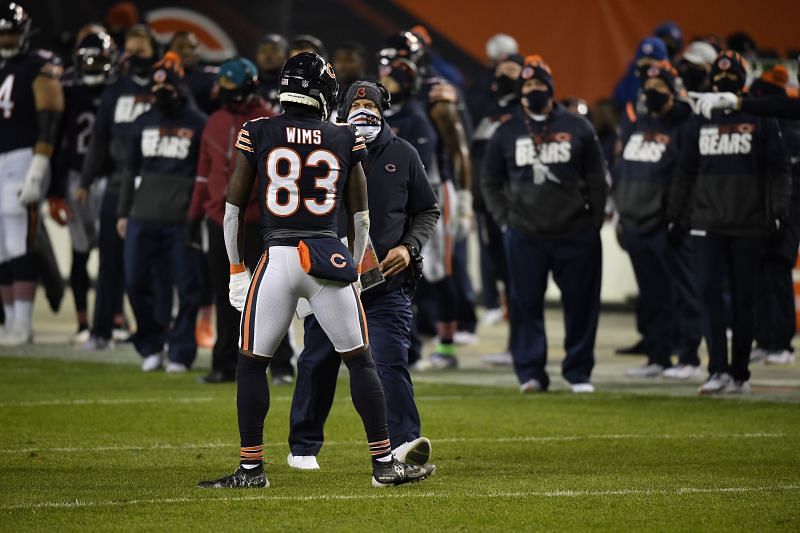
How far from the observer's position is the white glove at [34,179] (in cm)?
1493

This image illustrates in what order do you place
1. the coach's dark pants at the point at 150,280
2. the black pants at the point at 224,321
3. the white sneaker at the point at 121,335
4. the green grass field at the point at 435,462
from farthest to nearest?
the white sneaker at the point at 121,335 → the coach's dark pants at the point at 150,280 → the black pants at the point at 224,321 → the green grass field at the point at 435,462

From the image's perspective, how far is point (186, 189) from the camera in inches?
531

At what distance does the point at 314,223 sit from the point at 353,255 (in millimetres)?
390

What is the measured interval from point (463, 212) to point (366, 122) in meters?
6.46

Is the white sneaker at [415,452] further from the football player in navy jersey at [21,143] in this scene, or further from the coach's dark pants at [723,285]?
the football player in navy jersey at [21,143]

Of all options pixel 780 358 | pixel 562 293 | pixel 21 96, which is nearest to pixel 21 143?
pixel 21 96

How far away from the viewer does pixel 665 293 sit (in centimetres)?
1395

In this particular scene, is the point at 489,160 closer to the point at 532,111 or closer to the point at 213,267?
the point at 532,111

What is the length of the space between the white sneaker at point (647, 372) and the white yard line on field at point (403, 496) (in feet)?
18.7

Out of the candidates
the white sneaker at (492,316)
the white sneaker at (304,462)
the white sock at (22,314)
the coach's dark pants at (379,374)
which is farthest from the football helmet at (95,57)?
the white sneaker at (304,462)

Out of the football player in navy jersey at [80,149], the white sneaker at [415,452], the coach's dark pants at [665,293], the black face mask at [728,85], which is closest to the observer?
the white sneaker at [415,452]

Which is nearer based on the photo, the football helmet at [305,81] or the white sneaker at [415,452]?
the football helmet at [305,81]

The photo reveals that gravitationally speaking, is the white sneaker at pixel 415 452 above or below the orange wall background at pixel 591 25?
below

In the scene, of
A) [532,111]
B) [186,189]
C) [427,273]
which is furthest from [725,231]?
[186,189]
